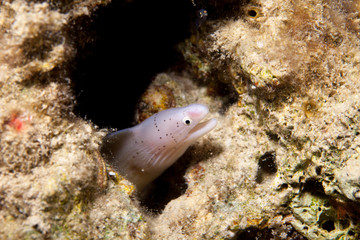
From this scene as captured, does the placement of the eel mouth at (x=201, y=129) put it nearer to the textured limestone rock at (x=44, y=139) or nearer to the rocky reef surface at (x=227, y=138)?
the rocky reef surface at (x=227, y=138)

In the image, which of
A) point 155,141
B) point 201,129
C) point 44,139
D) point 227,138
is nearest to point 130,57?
point 155,141

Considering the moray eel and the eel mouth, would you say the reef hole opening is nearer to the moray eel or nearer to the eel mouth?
the moray eel

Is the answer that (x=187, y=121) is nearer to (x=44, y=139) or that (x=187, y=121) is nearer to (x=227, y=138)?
(x=227, y=138)

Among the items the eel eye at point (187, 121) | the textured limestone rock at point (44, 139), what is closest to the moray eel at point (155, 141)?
the eel eye at point (187, 121)

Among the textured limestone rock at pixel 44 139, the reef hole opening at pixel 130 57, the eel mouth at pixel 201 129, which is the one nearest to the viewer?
the textured limestone rock at pixel 44 139

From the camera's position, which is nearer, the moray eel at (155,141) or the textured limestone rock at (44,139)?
the textured limestone rock at (44,139)

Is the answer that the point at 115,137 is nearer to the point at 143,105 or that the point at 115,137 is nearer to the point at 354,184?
the point at 143,105

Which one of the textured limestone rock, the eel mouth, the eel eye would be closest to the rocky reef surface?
the textured limestone rock

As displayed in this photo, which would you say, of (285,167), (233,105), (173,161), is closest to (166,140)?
(173,161)
